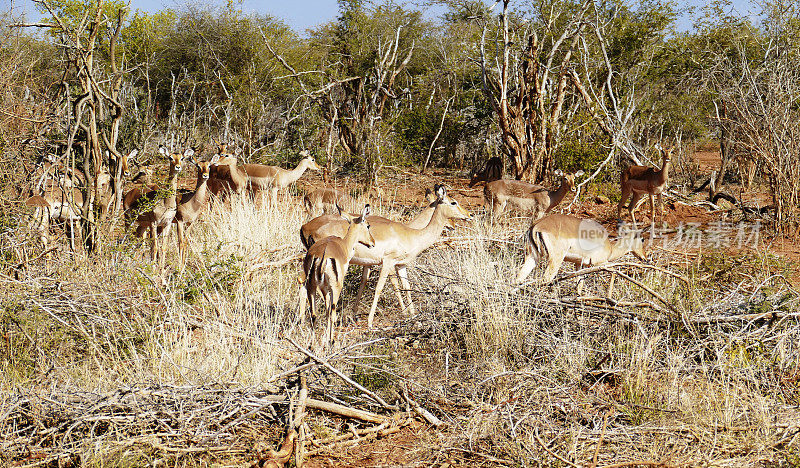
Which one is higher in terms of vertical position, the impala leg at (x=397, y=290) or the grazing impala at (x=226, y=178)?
the grazing impala at (x=226, y=178)

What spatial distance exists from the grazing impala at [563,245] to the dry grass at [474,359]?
27 centimetres

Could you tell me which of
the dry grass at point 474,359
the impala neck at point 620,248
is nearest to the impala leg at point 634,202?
the impala neck at point 620,248

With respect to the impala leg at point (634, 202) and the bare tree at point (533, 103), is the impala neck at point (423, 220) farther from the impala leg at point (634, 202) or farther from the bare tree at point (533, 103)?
the impala leg at point (634, 202)

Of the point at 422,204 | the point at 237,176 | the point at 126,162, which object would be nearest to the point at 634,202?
the point at 422,204

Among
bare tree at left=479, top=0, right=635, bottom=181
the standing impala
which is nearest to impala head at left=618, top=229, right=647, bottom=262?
the standing impala

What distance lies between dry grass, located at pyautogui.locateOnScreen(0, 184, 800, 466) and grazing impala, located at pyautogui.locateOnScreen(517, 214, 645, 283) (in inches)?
10.8

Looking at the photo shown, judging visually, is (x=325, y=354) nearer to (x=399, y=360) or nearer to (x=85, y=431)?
(x=399, y=360)

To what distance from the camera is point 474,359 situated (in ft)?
16.6

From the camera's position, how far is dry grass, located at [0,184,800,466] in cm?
374

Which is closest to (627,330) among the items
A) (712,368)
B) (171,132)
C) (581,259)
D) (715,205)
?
(712,368)

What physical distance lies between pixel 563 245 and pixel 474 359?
1.96 meters

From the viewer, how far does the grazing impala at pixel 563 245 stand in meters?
6.57

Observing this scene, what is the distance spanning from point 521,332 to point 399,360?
887 mm

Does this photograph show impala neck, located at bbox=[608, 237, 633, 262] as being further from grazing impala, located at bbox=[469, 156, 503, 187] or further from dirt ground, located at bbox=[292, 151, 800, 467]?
grazing impala, located at bbox=[469, 156, 503, 187]
